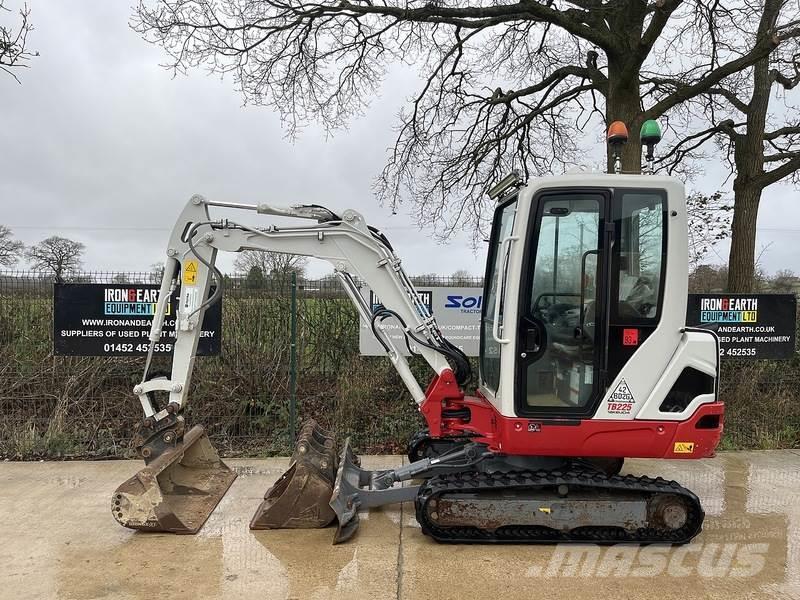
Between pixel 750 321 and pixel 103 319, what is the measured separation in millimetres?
8199

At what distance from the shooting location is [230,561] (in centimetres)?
395

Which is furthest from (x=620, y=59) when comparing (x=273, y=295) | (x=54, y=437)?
(x=54, y=437)

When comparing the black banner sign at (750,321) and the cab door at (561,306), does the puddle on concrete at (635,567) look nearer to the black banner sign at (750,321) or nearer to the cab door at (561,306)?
the cab door at (561,306)

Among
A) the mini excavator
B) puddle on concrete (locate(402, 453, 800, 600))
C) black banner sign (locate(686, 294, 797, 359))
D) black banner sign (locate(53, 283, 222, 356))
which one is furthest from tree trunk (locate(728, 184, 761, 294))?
black banner sign (locate(53, 283, 222, 356))

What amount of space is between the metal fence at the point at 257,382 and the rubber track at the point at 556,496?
2820mm

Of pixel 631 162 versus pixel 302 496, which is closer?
pixel 302 496

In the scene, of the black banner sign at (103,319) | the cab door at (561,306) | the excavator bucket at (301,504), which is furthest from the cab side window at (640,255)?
the black banner sign at (103,319)

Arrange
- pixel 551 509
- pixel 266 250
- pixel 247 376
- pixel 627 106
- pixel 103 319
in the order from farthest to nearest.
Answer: pixel 627 106 < pixel 247 376 < pixel 103 319 < pixel 266 250 < pixel 551 509

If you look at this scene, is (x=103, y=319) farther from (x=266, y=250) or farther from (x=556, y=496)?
(x=556, y=496)

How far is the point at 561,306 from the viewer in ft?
13.7

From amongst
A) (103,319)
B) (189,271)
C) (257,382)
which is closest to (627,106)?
(257,382)

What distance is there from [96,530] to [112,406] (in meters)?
2.95

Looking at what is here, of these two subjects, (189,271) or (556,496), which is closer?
(556,496)

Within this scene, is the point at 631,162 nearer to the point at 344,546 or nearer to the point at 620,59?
the point at 620,59
